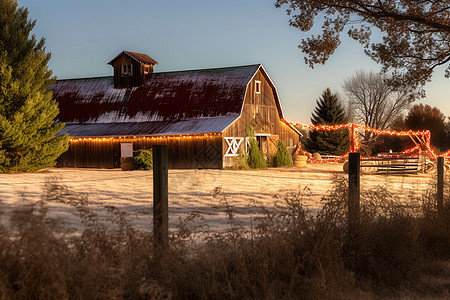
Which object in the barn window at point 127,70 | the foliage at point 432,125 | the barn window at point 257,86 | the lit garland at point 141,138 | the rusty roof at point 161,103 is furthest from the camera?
the foliage at point 432,125

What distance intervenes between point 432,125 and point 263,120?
149 ft

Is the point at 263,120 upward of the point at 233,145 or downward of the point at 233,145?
upward

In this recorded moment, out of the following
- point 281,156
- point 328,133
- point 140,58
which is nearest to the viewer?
point 281,156

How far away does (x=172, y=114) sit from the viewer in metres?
34.2

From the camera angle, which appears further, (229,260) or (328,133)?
(328,133)

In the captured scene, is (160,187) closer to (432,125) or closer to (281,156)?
(281,156)

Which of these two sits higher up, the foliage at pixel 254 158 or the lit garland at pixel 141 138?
the lit garland at pixel 141 138

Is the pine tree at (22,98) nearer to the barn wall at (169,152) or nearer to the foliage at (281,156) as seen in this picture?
the barn wall at (169,152)

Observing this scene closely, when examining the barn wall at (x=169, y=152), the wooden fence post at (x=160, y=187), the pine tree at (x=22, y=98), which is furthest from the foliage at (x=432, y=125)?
the wooden fence post at (x=160, y=187)

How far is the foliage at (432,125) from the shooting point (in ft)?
229

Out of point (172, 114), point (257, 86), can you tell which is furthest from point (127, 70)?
point (257, 86)

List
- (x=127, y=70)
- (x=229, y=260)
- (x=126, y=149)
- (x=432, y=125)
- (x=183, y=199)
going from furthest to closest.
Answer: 1. (x=432, y=125)
2. (x=127, y=70)
3. (x=126, y=149)
4. (x=183, y=199)
5. (x=229, y=260)

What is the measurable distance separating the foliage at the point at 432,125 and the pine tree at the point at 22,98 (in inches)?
2220

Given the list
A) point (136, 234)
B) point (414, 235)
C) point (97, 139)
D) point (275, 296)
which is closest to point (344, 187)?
point (414, 235)
